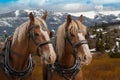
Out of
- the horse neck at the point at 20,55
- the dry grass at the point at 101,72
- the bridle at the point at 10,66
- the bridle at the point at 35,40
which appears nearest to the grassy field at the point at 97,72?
the dry grass at the point at 101,72

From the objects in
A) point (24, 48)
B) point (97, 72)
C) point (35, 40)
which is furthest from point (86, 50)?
point (97, 72)

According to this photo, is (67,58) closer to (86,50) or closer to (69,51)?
(69,51)

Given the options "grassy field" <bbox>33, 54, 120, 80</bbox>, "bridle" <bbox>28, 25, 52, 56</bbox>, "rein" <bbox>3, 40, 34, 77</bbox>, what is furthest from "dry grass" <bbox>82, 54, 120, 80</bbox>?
"bridle" <bbox>28, 25, 52, 56</bbox>

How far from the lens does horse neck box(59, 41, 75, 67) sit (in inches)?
380

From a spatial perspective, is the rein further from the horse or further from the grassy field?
the grassy field

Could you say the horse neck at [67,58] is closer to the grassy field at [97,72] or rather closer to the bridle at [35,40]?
the bridle at [35,40]

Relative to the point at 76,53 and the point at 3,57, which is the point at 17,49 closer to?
the point at 3,57

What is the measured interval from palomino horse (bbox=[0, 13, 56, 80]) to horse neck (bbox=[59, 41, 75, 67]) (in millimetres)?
1080

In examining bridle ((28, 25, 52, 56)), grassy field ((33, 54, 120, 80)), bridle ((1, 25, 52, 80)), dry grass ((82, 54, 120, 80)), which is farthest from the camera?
dry grass ((82, 54, 120, 80))

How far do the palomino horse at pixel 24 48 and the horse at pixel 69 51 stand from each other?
0.87 m

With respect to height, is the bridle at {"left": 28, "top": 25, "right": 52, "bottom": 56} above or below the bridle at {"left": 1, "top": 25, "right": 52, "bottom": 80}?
above

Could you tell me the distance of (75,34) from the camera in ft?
30.4

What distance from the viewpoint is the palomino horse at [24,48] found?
8359mm

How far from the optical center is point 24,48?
8.73 m
